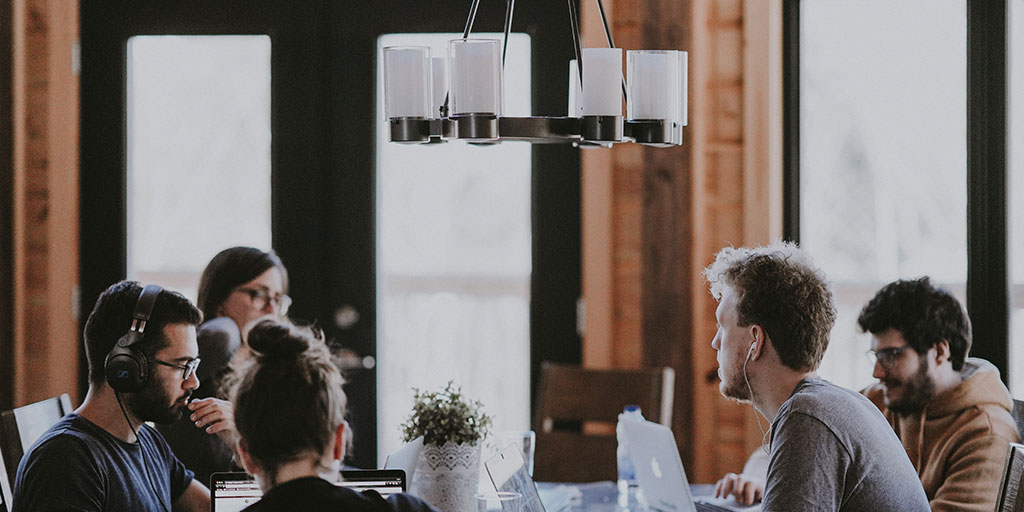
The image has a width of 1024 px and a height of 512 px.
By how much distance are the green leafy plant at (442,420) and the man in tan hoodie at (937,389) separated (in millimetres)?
1044

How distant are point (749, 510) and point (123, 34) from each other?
2914 mm

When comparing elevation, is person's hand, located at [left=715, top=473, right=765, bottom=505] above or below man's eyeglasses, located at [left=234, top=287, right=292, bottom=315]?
below

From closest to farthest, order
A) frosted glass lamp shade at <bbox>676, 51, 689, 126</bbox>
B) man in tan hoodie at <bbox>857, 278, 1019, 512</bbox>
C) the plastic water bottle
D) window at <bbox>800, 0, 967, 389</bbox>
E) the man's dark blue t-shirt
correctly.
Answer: the man's dark blue t-shirt
frosted glass lamp shade at <bbox>676, 51, 689, 126</bbox>
man in tan hoodie at <bbox>857, 278, 1019, 512</bbox>
the plastic water bottle
window at <bbox>800, 0, 967, 389</bbox>

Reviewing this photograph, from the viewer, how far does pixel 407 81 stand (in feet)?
7.00

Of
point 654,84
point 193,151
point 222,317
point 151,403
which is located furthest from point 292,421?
point 193,151

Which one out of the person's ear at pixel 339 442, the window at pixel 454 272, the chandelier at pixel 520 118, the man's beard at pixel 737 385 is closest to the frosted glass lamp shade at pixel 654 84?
the chandelier at pixel 520 118

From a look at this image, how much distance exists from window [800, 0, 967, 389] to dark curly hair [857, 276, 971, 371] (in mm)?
1104

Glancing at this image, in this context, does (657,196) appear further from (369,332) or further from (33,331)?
(33,331)

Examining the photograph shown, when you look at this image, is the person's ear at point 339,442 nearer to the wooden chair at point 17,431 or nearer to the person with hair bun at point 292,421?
the person with hair bun at point 292,421

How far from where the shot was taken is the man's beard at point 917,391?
2572mm

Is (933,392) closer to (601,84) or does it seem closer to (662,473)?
(662,473)

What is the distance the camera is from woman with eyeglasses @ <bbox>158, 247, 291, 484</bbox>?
106 inches

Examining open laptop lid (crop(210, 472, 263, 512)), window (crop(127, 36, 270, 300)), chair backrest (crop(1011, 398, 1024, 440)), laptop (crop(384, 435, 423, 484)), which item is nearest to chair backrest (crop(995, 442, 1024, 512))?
chair backrest (crop(1011, 398, 1024, 440))

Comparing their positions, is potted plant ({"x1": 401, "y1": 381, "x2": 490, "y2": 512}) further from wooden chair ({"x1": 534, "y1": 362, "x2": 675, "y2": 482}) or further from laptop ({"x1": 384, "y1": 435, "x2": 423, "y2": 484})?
wooden chair ({"x1": 534, "y1": 362, "x2": 675, "y2": 482})
